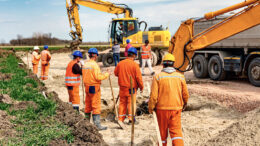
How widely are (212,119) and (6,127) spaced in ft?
17.9

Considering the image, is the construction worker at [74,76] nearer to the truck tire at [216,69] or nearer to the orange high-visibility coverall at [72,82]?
the orange high-visibility coverall at [72,82]

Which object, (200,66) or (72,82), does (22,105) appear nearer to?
(72,82)

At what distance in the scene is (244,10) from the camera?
7871 millimetres

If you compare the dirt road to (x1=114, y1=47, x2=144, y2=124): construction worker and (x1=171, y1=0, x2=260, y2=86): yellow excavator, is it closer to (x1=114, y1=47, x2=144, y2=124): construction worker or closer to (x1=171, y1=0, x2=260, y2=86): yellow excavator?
(x1=114, y1=47, x2=144, y2=124): construction worker

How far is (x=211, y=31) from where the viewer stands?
331 inches

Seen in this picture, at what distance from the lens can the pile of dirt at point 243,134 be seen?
18.4 feet

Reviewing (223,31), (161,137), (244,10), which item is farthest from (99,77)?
(244,10)

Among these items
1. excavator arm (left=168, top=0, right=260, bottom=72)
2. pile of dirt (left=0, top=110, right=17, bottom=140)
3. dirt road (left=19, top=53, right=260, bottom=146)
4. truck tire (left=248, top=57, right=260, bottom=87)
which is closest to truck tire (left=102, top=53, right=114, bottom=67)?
dirt road (left=19, top=53, right=260, bottom=146)

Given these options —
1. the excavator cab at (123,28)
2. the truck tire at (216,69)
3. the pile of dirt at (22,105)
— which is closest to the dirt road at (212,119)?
the truck tire at (216,69)

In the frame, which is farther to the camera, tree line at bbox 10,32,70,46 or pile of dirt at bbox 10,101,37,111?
tree line at bbox 10,32,70,46

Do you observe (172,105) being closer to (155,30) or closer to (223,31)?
(223,31)

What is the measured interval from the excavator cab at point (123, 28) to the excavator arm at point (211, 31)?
35.3ft

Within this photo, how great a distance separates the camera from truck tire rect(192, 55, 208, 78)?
46.5ft

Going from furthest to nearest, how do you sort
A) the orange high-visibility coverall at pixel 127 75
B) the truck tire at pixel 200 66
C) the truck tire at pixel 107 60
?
the truck tire at pixel 107 60, the truck tire at pixel 200 66, the orange high-visibility coverall at pixel 127 75
